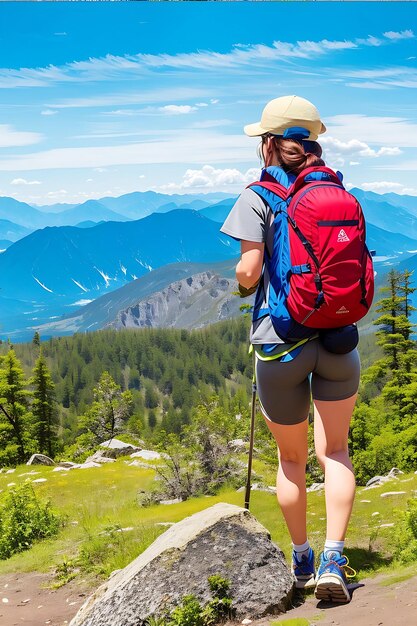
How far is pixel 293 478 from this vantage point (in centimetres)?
512

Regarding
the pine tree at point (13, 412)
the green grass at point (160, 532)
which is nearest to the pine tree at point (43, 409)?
the pine tree at point (13, 412)

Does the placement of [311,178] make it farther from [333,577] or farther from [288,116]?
[333,577]

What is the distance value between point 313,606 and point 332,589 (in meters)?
0.48

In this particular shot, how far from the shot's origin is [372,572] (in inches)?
238

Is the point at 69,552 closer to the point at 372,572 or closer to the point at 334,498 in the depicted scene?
the point at 372,572

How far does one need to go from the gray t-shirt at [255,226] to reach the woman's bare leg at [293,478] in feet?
2.74

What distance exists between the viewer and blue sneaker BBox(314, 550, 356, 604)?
486 centimetres

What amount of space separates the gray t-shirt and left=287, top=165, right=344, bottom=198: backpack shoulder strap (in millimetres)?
226

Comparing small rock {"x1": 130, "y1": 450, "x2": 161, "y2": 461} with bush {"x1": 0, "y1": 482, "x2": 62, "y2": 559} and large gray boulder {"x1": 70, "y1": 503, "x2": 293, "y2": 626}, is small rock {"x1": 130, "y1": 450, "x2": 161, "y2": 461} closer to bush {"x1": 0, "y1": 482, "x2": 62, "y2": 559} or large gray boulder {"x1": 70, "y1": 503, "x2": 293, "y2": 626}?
bush {"x1": 0, "y1": 482, "x2": 62, "y2": 559}

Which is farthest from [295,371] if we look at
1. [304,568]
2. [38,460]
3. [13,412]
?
[13,412]

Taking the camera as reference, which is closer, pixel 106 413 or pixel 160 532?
pixel 160 532

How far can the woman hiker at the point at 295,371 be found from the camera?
452 cm

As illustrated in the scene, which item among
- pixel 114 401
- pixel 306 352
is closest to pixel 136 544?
pixel 306 352

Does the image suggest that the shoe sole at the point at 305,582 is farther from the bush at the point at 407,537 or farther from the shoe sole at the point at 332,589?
the bush at the point at 407,537
